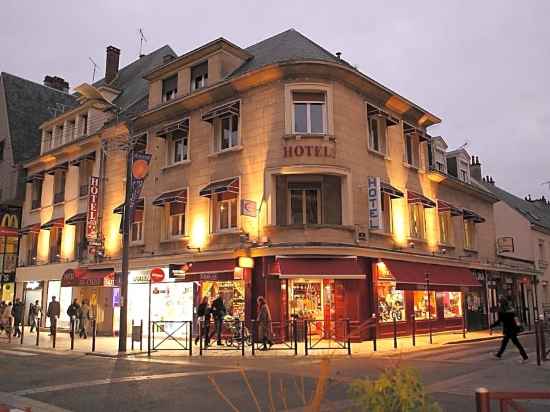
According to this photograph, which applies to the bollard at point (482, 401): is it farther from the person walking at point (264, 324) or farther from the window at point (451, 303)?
the window at point (451, 303)

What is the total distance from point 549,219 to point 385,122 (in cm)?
2520

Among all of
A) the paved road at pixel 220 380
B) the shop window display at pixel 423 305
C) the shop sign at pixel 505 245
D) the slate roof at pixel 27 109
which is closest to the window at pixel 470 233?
the shop sign at pixel 505 245

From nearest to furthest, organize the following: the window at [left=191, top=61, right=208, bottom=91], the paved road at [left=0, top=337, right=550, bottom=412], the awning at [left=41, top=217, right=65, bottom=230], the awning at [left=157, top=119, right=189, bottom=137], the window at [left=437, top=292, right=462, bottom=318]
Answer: the paved road at [left=0, top=337, right=550, bottom=412]
the awning at [left=157, top=119, right=189, bottom=137]
the window at [left=191, top=61, right=208, bottom=91]
the window at [left=437, top=292, right=462, bottom=318]
the awning at [left=41, top=217, right=65, bottom=230]

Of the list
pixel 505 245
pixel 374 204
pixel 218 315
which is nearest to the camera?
pixel 218 315

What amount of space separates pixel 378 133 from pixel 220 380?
13.8m

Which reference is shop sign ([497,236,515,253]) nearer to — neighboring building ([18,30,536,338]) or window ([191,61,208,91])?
neighboring building ([18,30,536,338])

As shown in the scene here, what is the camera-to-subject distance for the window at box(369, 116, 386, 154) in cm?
2067

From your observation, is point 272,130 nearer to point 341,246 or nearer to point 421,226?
point 341,246

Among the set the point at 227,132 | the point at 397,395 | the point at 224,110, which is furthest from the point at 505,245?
the point at 397,395

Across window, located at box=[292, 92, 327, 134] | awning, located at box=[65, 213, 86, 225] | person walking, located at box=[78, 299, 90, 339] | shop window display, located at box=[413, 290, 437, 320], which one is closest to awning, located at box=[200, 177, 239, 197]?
window, located at box=[292, 92, 327, 134]

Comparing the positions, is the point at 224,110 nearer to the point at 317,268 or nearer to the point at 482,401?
the point at 317,268

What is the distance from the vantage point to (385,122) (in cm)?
2111

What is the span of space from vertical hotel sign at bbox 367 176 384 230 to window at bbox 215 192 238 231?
16.0 ft

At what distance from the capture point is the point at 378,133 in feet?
68.7
